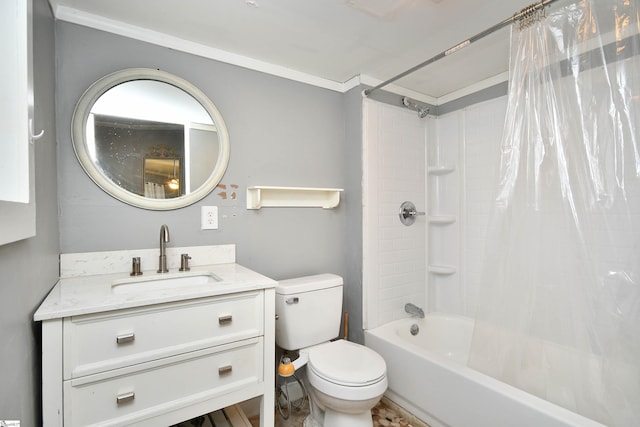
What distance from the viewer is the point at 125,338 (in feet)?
3.41

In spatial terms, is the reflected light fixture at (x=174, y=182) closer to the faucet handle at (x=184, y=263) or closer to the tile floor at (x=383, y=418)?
Result: the faucet handle at (x=184, y=263)

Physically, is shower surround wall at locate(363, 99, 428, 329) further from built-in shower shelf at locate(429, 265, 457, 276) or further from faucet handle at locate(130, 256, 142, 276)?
faucet handle at locate(130, 256, 142, 276)

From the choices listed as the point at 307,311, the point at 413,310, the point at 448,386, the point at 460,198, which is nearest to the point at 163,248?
the point at 307,311

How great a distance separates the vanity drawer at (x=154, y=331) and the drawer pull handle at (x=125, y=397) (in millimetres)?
106

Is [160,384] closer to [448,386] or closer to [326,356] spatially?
[326,356]

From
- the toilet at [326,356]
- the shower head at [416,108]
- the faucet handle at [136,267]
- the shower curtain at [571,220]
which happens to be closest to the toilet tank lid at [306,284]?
the toilet at [326,356]

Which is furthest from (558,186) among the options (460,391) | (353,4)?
(353,4)

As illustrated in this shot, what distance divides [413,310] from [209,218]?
5.17ft

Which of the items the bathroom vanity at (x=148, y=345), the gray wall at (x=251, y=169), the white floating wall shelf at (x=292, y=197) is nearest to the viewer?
the bathroom vanity at (x=148, y=345)

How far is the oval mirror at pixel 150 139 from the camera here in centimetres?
146

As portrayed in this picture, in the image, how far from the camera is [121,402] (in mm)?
1037

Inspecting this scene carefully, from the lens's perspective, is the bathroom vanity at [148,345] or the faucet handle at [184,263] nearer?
the bathroom vanity at [148,345]

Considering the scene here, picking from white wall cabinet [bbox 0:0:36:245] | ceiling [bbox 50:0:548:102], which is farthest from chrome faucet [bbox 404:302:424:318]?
white wall cabinet [bbox 0:0:36:245]

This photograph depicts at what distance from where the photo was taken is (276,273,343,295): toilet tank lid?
172 cm
